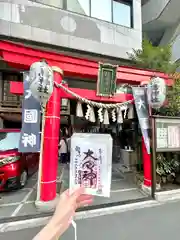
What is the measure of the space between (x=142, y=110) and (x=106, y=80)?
1436 millimetres

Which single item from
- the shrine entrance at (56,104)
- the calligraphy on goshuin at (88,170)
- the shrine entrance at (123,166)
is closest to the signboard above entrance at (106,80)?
the shrine entrance at (56,104)

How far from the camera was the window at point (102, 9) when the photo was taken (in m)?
10.5

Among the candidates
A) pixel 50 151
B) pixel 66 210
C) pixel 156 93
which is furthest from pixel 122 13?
pixel 66 210

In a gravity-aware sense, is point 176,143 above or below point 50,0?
below

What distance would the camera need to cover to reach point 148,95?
18.5 ft

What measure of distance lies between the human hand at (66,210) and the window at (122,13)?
11627mm

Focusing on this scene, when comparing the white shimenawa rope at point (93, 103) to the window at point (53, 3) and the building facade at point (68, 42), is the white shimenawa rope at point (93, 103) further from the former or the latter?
the window at point (53, 3)

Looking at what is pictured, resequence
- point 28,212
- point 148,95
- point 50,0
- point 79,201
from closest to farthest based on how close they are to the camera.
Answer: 1. point 79,201
2. point 28,212
3. point 148,95
4. point 50,0

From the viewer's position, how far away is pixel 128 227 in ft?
12.6

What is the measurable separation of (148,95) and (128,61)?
5430 mm

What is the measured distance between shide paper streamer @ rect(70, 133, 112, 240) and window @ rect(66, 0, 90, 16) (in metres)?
9.90

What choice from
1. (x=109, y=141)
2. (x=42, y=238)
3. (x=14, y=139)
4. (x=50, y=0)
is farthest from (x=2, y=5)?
(x=42, y=238)

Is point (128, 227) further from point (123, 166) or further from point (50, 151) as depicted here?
point (123, 166)

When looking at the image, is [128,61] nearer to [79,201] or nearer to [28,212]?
[28,212]
